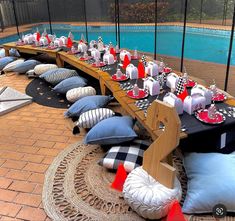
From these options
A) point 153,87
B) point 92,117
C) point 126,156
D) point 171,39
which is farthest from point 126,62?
point 171,39

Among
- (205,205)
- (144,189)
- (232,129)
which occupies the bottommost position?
(205,205)

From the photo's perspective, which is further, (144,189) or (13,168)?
(13,168)

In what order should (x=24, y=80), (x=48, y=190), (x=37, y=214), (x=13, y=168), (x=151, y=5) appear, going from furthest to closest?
(x=151, y=5)
(x=24, y=80)
(x=13, y=168)
(x=48, y=190)
(x=37, y=214)

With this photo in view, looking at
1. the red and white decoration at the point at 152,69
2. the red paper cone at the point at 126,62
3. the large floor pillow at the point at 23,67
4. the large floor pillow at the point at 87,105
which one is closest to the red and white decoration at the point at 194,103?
the red and white decoration at the point at 152,69

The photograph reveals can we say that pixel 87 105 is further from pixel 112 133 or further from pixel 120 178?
pixel 120 178

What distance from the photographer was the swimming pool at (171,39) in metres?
7.77

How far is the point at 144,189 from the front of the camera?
5.42 feet

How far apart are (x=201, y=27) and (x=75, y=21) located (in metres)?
5.70

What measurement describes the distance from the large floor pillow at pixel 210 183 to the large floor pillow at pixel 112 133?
56 centimetres

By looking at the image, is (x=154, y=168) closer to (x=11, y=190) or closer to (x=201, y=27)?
(x=11, y=190)

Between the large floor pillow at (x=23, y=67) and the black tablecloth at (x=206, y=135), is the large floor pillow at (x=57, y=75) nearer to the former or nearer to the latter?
the large floor pillow at (x=23, y=67)

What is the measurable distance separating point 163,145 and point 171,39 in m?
8.67

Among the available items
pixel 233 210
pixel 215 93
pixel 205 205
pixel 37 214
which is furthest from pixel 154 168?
pixel 215 93

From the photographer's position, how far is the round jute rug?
5.79 feet
